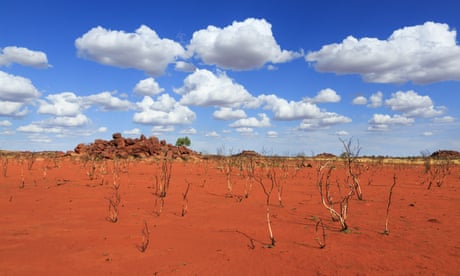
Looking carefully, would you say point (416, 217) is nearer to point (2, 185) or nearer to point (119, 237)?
point (119, 237)

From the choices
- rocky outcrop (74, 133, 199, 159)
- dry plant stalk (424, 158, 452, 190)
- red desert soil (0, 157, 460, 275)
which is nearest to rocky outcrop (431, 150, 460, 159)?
dry plant stalk (424, 158, 452, 190)

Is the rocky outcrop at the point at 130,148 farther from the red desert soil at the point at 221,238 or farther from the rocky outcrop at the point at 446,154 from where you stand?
the rocky outcrop at the point at 446,154

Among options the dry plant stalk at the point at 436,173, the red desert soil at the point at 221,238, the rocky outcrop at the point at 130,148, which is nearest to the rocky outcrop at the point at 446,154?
the dry plant stalk at the point at 436,173

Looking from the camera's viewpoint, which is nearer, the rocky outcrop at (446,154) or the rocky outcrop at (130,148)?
the rocky outcrop at (130,148)

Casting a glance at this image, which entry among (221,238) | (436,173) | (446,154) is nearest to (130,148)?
(436,173)

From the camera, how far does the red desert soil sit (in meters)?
3.77

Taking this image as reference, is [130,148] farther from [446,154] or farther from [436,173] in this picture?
[446,154]

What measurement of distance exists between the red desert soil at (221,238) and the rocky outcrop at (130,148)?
70.2ft

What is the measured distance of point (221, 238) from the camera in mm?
4953

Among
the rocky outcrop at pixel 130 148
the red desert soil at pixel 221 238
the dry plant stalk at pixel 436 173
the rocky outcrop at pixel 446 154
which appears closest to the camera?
the red desert soil at pixel 221 238

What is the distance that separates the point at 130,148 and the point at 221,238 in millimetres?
27165

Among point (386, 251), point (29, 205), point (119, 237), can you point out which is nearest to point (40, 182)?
point (29, 205)

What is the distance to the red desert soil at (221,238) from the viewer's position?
12.4 ft

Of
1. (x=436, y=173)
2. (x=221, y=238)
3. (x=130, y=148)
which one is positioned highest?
(x=130, y=148)
